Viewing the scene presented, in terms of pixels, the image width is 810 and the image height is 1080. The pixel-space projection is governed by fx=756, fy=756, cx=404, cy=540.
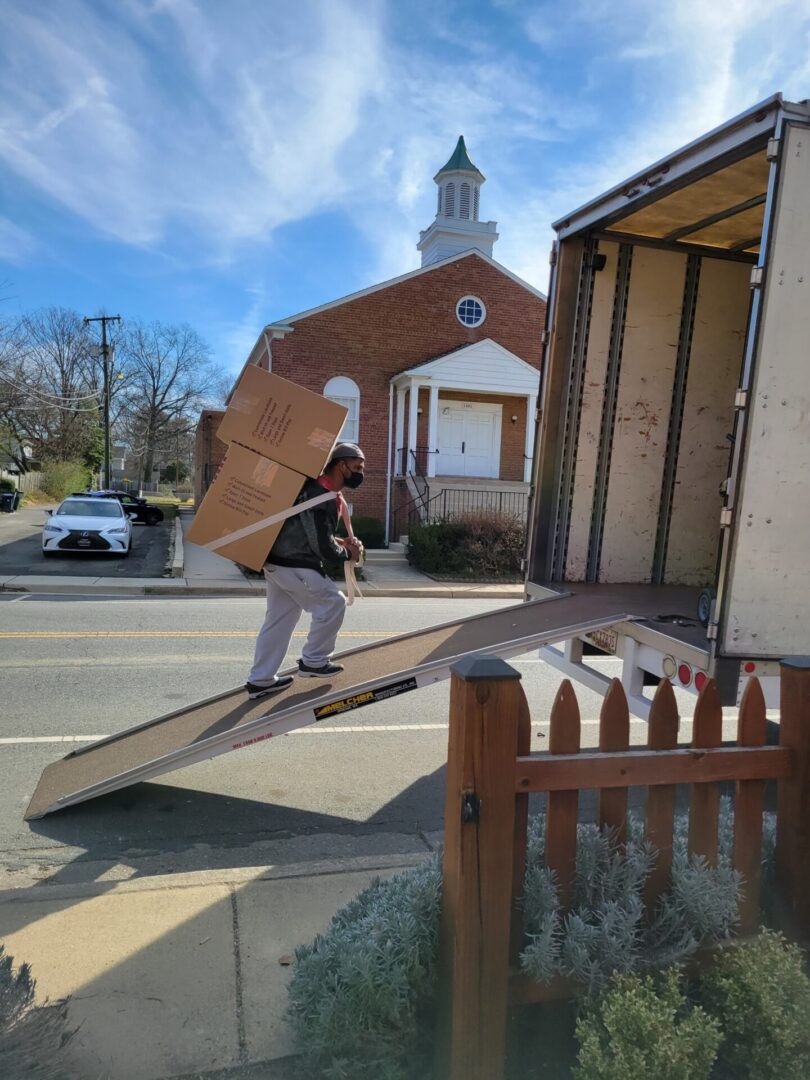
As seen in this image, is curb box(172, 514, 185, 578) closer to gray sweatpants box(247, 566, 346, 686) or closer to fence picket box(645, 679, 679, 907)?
gray sweatpants box(247, 566, 346, 686)

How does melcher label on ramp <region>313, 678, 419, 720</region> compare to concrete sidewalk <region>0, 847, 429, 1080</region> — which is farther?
melcher label on ramp <region>313, 678, 419, 720</region>

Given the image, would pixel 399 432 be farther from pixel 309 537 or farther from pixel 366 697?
pixel 366 697

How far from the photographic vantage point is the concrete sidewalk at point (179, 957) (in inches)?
90.7

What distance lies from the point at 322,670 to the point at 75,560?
14197mm

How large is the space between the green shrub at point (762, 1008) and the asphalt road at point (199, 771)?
199 cm

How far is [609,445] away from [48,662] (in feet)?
18.9

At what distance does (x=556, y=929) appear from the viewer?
222 centimetres

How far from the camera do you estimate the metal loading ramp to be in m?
4.11

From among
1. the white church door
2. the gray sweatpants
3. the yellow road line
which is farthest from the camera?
the white church door

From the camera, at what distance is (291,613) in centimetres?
467

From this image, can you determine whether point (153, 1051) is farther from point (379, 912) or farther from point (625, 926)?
point (625, 926)

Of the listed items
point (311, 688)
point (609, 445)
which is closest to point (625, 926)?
point (311, 688)

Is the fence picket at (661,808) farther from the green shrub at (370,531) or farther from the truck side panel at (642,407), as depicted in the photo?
the green shrub at (370,531)

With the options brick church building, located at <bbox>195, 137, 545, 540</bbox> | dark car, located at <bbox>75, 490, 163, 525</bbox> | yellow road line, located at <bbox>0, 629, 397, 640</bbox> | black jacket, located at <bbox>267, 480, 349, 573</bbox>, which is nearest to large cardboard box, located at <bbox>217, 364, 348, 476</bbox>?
black jacket, located at <bbox>267, 480, 349, 573</bbox>
